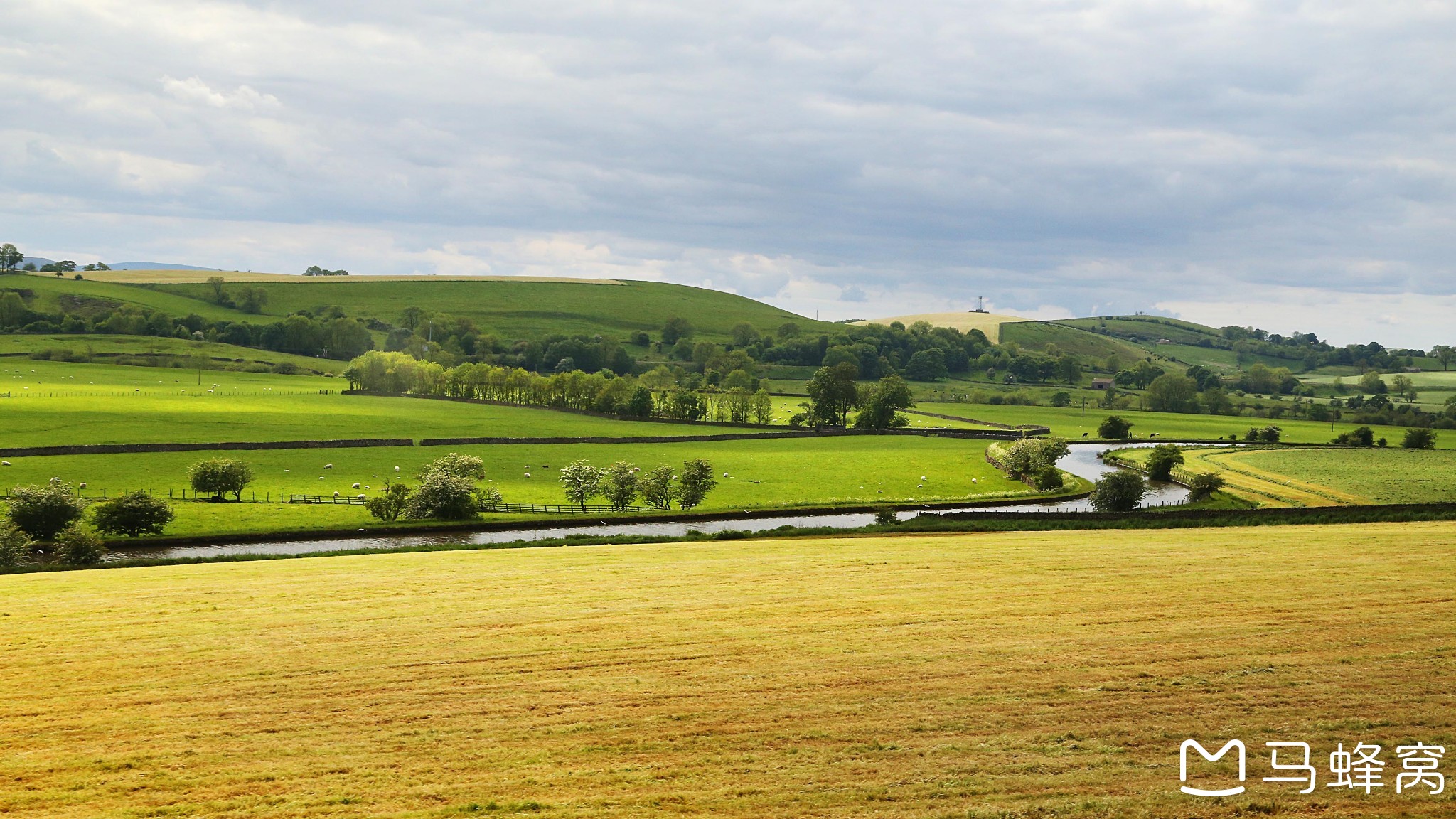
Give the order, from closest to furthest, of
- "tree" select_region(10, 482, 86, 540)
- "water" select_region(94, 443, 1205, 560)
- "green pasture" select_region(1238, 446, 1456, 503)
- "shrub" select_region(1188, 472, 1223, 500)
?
"tree" select_region(10, 482, 86, 540), "water" select_region(94, 443, 1205, 560), "green pasture" select_region(1238, 446, 1456, 503), "shrub" select_region(1188, 472, 1223, 500)

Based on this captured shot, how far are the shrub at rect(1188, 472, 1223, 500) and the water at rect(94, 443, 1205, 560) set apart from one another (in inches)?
57.0

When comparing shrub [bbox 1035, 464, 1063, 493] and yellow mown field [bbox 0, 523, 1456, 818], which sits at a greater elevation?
yellow mown field [bbox 0, 523, 1456, 818]

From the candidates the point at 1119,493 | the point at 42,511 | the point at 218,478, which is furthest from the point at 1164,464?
the point at 42,511

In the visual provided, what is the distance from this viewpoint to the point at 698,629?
78.2 feet

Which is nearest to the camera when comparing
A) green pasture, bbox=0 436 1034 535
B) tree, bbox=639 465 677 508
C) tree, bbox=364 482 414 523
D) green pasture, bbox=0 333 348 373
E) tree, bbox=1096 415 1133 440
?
tree, bbox=364 482 414 523

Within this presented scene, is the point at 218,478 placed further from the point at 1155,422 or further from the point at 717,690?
the point at 1155,422

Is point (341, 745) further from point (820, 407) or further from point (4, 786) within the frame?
point (820, 407)

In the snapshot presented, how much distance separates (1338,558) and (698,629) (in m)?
24.7

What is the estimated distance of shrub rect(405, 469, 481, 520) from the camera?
58.6 metres

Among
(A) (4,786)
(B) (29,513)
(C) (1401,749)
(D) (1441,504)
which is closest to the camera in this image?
(A) (4,786)

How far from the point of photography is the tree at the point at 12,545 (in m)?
41.7

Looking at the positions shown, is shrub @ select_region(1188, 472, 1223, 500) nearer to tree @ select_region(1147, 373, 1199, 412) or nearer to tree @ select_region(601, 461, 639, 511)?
tree @ select_region(601, 461, 639, 511)

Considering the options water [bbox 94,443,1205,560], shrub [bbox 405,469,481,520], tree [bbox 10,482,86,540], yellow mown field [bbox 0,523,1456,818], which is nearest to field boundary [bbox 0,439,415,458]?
tree [bbox 10,482,86,540]

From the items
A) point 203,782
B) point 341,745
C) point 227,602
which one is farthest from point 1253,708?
point 227,602
